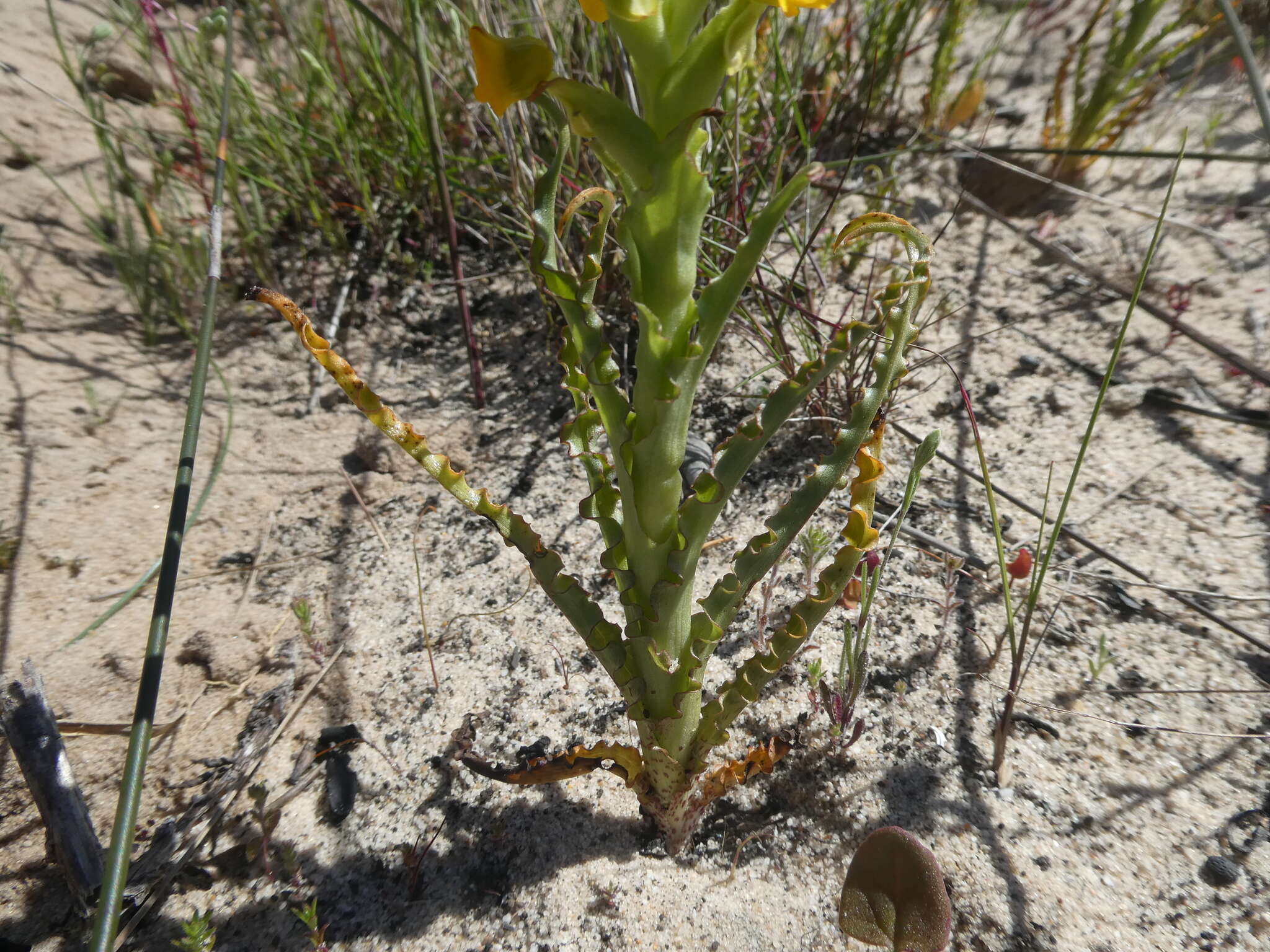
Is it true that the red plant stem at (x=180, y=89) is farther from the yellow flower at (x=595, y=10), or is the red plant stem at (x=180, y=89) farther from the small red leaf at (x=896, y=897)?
the small red leaf at (x=896, y=897)

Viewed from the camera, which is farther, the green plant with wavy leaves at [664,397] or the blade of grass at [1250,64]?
the blade of grass at [1250,64]

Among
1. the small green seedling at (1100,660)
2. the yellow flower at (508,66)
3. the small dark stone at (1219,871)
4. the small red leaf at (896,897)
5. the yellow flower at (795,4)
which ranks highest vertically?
the yellow flower at (795,4)

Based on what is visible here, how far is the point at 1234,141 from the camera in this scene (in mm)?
2188

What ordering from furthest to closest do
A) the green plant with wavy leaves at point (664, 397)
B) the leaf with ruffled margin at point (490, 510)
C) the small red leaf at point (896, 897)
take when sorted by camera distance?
the small red leaf at point (896, 897) < the leaf with ruffled margin at point (490, 510) < the green plant with wavy leaves at point (664, 397)

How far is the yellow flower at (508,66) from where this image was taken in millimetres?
553

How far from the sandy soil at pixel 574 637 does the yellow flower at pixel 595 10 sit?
1.01 metres

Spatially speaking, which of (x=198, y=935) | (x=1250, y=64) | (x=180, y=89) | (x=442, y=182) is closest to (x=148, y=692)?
(x=198, y=935)

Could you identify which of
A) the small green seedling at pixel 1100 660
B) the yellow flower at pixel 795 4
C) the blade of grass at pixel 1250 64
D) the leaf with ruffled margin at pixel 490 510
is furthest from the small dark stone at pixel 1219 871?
the yellow flower at pixel 795 4

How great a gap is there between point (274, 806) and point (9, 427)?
1.12 meters

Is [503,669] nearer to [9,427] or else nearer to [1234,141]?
[9,427]

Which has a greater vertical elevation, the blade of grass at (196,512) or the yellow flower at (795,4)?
the yellow flower at (795,4)

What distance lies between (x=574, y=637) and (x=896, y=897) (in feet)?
2.24

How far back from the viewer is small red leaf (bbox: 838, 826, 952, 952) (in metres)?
0.86

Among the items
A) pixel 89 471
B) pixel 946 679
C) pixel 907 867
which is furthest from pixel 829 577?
pixel 89 471
